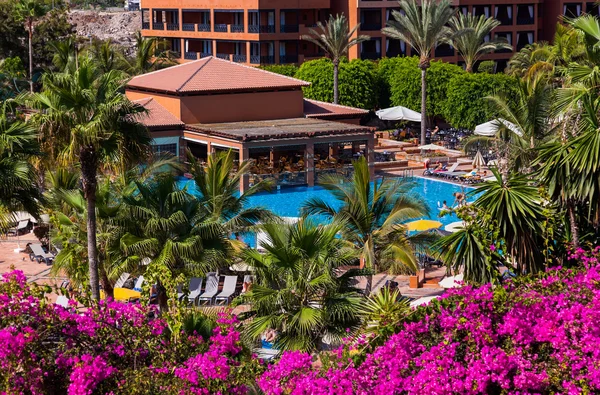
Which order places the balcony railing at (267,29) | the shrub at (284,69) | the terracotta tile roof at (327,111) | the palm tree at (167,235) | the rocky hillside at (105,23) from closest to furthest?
the palm tree at (167,235) < the terracotta tile roof at (327,111) < the shrub at (284,69) < the balcony railing at (267,29) < the rocky hillside at (105,23)

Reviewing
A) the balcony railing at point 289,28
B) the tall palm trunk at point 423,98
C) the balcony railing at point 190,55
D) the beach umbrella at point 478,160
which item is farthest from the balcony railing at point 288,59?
the beach umbrella at point 478,160

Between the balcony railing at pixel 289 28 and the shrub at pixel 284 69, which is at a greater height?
the balcony railing at pixel 289 28

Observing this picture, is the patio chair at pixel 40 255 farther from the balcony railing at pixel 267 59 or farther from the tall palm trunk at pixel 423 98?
the balcony railing at pixel 267 59

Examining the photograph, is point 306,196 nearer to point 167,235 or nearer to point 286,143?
point 286,143

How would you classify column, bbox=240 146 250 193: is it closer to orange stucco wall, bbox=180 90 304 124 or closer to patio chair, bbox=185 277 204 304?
orange stucco wall, bbox=180 90 304 124

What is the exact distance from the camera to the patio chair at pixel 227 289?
25.3 meters

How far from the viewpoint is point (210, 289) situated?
1008 inches

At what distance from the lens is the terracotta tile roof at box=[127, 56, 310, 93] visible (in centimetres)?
4681

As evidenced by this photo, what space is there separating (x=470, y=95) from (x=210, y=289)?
28.9m

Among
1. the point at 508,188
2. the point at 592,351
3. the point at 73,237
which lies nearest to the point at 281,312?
the point at 508,188

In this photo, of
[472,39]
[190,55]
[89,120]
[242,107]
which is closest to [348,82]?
[472,39]

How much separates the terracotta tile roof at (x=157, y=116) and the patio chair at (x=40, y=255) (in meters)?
14.9

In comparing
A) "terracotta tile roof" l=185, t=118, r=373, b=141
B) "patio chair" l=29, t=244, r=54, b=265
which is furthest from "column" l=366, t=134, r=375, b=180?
"patio chair" l=29, t=244, r=54, b=265

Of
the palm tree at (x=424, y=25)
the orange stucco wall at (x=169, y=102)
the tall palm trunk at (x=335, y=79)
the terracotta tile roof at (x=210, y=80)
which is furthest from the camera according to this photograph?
the tall palm trunk at (x=335, y=79)
